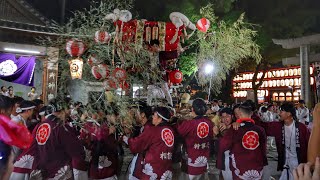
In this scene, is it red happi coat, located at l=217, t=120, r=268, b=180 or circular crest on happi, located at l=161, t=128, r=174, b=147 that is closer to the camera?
circular crest on happi, located at l=161, t=128, r=174, b=147

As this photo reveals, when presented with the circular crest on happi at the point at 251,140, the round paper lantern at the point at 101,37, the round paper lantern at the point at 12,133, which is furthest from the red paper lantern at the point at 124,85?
the round paper lantern at the point at 12,133

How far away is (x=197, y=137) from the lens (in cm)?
667

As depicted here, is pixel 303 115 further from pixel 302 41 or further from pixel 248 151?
pixel 248 151

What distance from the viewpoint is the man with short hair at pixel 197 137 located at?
259 inches

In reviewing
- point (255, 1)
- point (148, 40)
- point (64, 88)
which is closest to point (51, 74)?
point (148, 40)

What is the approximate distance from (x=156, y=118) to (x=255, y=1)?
23052 millimetres

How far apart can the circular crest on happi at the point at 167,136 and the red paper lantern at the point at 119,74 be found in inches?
85.7

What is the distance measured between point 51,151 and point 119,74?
294 cm

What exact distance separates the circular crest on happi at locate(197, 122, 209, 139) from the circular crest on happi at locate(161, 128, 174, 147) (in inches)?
47.2

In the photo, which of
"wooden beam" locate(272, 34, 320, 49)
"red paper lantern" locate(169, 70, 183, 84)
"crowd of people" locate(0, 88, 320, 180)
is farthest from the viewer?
"wooden beam" locate(272, 34, 320, 49)

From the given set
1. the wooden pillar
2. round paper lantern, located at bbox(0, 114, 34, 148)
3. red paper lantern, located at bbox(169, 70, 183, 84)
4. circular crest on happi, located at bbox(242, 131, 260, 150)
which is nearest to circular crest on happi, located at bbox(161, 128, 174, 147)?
circular crest on happi, located at bbox(242, 131, 260, 150)

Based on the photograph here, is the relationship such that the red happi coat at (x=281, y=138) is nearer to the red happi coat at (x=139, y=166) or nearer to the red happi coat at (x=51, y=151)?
the red happi coat at (x=139, y=166)

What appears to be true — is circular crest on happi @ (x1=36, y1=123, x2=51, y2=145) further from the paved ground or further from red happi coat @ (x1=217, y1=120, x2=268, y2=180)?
the paved ground

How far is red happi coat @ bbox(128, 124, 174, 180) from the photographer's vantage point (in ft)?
17.6
